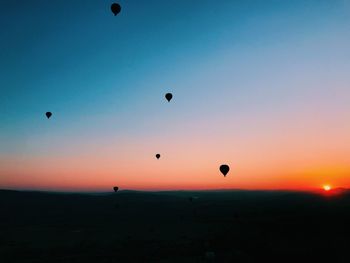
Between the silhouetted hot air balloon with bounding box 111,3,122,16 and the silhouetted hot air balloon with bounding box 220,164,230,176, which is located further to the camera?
the silhouetted hot air balloon with bounding box 220,164,230,176

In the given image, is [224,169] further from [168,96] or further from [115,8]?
[115,8]

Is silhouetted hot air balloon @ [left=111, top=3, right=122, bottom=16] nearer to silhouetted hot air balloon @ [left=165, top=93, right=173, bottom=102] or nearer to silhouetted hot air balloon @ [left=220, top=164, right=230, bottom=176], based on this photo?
silhouetted hot air balloon @ [left=165, top=93, right=173, bottom=102]

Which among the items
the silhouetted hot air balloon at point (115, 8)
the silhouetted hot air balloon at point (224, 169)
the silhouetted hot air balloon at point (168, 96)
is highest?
the silhouetted hot air balloon at point (115, 8)

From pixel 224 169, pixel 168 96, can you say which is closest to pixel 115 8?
pixel 168 96

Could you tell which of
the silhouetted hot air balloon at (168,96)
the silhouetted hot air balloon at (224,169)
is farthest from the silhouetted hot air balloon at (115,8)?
the silhouetted hot air balloon at (224,169)

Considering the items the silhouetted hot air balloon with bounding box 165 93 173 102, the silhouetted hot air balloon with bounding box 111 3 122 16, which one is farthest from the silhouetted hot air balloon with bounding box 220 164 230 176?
the silhouetted hot air balloon with bounding box 111 3 122 16

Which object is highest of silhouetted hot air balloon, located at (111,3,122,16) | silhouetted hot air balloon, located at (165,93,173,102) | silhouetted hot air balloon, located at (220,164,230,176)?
silhouetted hot air balloon, located at (111,3,122,16)

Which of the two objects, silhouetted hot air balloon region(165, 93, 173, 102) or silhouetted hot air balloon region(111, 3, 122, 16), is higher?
silhouetted hot air balloon region(111, 3, 122, 16)

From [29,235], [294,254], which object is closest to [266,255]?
[294,254]

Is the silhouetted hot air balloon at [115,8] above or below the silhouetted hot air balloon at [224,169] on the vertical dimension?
above

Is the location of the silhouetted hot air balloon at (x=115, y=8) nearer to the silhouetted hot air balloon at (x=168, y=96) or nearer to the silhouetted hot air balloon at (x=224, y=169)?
the silhouetted hot air balloon at (x=168, y=96)

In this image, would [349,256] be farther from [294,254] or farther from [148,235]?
[148,235]

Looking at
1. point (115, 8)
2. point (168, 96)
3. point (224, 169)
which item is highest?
point (115, 8)
